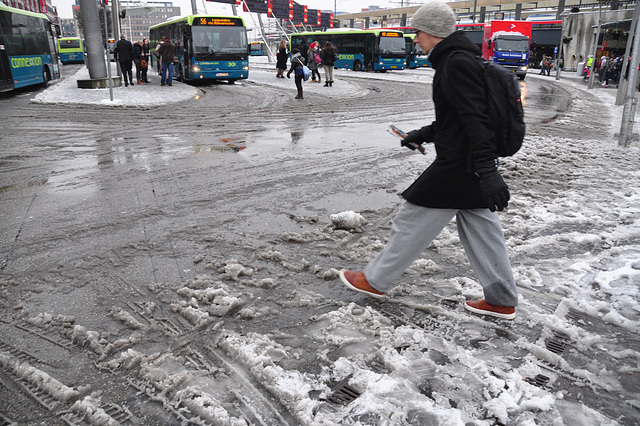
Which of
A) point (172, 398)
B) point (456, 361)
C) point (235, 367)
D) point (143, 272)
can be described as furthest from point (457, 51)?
point (143, 272)

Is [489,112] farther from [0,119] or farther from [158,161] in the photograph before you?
[0,119]

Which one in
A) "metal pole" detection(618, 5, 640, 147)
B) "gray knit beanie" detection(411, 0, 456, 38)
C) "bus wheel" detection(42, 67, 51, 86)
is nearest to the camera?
"gray knit beanie" detection(411, 0, 456, 38)

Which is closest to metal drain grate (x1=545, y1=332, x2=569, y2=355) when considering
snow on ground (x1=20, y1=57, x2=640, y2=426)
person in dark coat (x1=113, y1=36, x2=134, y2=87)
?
snow on ground (x1=20, y1=57, x2=640, y2=426)

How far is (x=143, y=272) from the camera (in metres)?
3.63

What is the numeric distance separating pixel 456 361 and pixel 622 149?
764cm

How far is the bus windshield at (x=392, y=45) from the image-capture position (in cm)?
3406

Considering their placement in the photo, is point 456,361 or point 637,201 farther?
point 637,201

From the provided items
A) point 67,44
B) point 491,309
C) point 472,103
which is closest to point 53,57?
point 472,103

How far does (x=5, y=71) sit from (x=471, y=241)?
18.8 meters

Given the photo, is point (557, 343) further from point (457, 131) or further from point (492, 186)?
point (457, 131)

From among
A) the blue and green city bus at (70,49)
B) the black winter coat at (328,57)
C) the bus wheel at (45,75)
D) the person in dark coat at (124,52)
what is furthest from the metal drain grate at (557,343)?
the blue and green city bus at (70,49)

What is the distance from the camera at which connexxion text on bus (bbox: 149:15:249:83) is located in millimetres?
20969

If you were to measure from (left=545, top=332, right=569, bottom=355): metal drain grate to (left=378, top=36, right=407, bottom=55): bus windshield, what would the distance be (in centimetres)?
3368

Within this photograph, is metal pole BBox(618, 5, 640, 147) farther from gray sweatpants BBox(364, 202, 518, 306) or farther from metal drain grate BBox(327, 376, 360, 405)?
metal drain grate BBox(327, 376, 360, 405)
